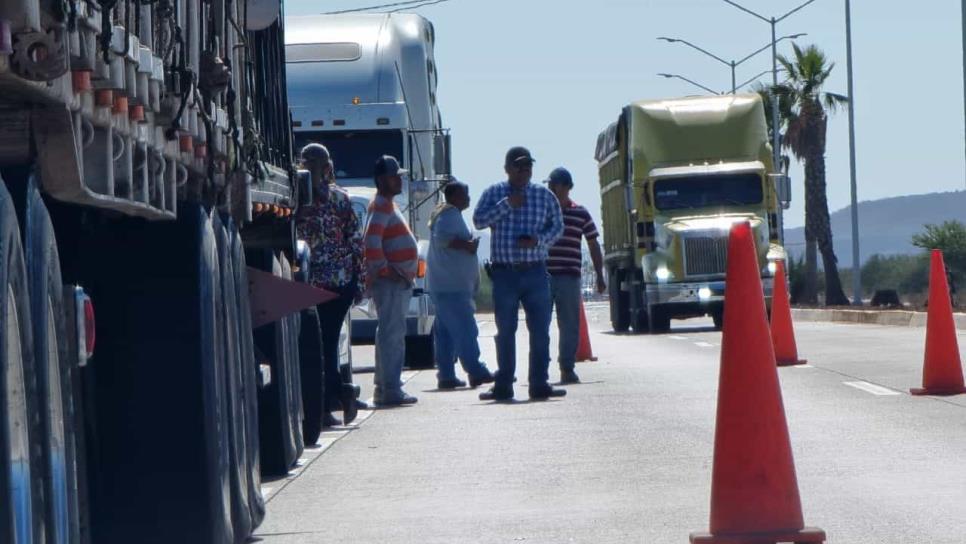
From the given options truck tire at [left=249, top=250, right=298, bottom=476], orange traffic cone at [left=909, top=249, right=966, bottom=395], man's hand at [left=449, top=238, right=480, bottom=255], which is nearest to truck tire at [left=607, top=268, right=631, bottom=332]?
man's hand at [left=449, top=238, right=480, bottom=255]

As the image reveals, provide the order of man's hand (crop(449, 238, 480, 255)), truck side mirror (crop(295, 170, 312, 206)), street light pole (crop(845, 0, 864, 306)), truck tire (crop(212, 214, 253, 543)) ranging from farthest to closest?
street light pole (crop(845, 0, 864, 306)) < man's hand (crop(449, 238, 480, 255)) < truck side mirror (crop(295, 170, 312, 206)) < truck tire (crop(212, 214, 253, 543))

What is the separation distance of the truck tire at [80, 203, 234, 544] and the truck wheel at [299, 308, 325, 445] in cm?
455

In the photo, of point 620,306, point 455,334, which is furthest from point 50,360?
point 620,306

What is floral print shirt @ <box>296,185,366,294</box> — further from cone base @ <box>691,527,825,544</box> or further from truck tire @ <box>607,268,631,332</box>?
truck tire @ <box>607,268,631,332</box>

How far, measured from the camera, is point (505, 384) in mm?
13930

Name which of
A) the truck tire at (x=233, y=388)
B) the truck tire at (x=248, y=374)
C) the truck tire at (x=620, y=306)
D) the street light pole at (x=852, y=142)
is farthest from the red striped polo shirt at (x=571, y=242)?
the street light pole at (x=852, y=142)

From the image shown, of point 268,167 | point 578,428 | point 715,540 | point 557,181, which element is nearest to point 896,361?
point 557,181

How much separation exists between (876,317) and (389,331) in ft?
64.2

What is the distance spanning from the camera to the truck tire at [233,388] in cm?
679

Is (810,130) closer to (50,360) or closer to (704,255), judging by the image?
(704,255)

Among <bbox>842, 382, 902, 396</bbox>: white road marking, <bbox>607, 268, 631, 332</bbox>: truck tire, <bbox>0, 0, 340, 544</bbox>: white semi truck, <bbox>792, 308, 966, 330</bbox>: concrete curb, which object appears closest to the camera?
<bbox>0, 0, 340, 544</bbox>: white semi truck

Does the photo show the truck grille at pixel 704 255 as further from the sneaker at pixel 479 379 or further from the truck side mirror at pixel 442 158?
the sneaker at pixel 479 379

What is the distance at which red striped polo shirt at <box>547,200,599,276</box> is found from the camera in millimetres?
15852

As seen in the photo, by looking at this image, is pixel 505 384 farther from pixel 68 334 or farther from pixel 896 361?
pixel 68 334
